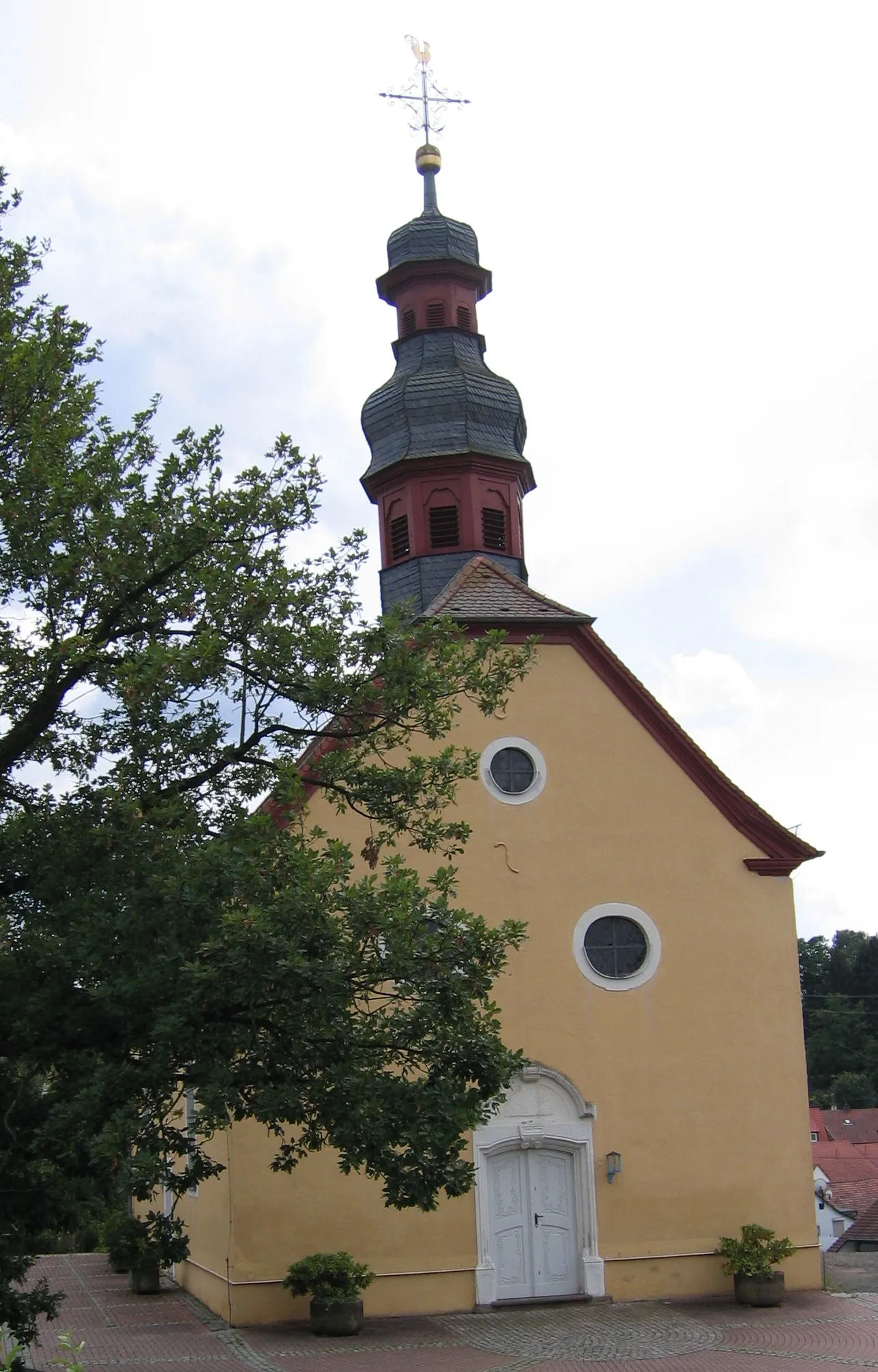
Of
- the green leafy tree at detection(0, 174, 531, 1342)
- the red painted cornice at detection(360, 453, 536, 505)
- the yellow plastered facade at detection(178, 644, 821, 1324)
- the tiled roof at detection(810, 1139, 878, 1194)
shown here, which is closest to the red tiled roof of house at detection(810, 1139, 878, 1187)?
the tiled roof at detection(810, 1139, 878, 1194)

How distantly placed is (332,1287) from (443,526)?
35.7 feet

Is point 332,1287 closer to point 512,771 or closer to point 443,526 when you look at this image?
point 512,771

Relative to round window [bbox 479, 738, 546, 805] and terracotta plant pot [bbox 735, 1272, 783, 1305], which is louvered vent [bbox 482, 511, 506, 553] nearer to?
round window [bbox 479, 738, 546, 805]

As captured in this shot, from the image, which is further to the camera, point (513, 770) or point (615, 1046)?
point (513, 770)

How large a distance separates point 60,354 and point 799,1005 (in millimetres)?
12001

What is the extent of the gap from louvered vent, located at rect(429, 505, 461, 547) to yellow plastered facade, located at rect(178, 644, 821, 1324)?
3.75 m

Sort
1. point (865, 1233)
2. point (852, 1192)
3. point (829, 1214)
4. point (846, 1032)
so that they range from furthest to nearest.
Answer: point (846, 1032) < point (829, 1214) < point (852, 1192) < point (865, 1233)

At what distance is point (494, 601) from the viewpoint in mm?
18234

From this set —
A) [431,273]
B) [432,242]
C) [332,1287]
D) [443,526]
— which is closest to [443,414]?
[443,526]

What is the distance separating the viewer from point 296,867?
949 cm

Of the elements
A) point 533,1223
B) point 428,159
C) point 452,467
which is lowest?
point 533,1223

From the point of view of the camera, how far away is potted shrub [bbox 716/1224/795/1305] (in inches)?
621

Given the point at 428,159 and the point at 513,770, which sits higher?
the point at 428,159

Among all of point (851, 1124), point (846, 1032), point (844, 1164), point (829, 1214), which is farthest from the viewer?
point (846, 1032)
